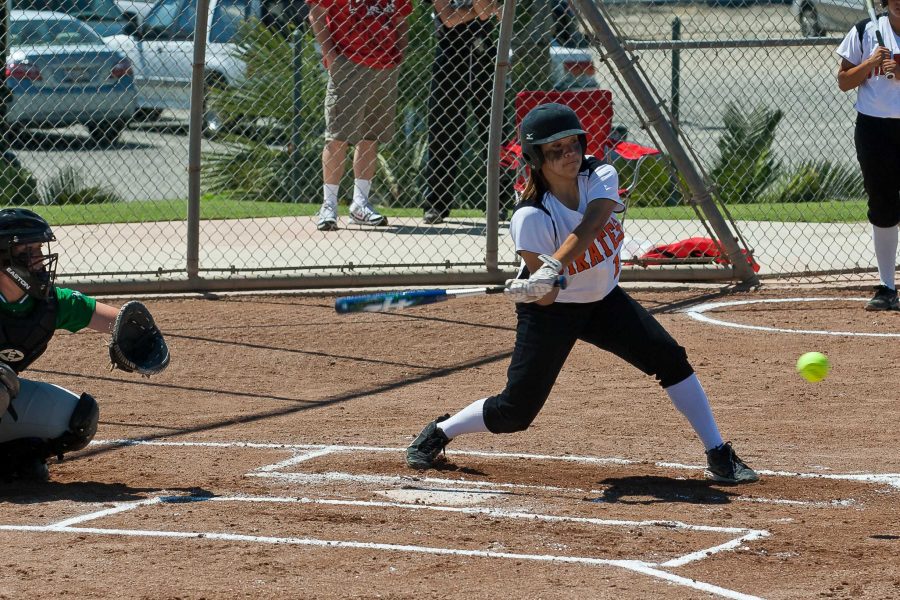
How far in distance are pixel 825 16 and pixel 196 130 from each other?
8.45m

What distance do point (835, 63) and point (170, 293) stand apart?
38.6 ft

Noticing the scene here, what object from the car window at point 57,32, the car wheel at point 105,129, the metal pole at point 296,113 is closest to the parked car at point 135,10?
the car window at point 57,32

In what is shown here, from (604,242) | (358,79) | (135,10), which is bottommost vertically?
(604,242)

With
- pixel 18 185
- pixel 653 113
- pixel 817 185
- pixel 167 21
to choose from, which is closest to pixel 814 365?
pixel 653 113

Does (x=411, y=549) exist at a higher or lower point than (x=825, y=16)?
lower

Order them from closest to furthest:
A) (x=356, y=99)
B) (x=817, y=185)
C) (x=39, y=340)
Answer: (x=39, y=340) < (x=356, y=99) < (x=817, y=185)

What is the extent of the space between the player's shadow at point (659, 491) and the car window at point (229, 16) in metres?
9.32

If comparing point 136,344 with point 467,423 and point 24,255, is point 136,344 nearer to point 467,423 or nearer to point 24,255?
point 24,255

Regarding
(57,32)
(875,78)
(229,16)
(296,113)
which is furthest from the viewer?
(57,32)

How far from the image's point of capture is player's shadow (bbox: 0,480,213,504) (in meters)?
5.19

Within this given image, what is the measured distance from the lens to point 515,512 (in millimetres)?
4949

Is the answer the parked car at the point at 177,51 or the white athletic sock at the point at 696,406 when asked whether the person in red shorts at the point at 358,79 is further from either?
the white athletic sock at the point at 696,406

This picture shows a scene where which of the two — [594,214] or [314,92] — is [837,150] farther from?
[594,214]

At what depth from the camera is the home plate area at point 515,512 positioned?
441 cm
